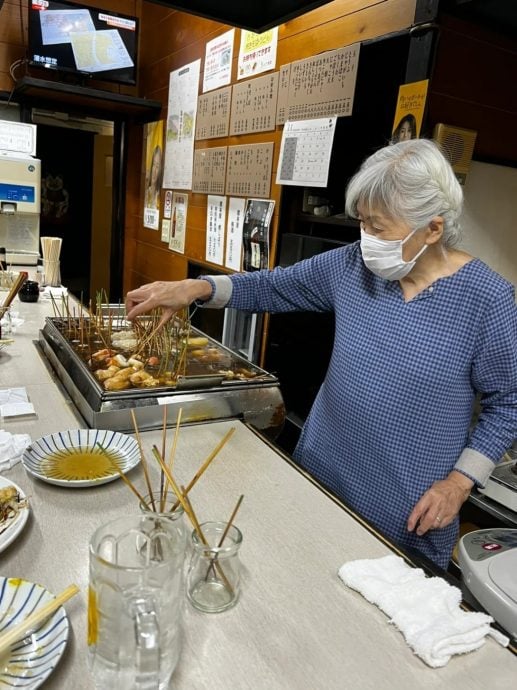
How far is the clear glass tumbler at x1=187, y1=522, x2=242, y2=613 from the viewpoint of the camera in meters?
0.96

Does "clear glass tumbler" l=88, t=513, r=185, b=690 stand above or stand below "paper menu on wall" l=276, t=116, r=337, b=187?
below

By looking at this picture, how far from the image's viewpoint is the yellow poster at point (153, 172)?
205 inches

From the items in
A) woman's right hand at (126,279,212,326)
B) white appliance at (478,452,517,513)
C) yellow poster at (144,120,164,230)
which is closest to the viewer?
woman's right hand at (126,279,212,326)

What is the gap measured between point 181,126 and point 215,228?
3.99 ft

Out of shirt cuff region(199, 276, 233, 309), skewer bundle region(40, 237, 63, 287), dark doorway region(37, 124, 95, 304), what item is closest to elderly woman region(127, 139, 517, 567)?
shirt cuff region(199, 276, 233, 309)

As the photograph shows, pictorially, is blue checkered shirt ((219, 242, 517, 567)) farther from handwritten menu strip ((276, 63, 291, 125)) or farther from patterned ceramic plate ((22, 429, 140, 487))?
handwritten menu strip ((276, 63, 291, 125))

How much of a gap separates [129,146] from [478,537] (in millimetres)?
5406

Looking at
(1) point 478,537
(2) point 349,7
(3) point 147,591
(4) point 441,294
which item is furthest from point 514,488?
(2) point 349,7

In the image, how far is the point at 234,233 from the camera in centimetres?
393

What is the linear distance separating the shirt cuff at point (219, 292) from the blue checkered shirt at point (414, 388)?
41 cm

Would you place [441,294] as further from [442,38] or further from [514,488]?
[442,38]

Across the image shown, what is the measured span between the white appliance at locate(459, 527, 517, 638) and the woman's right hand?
1.24 meters

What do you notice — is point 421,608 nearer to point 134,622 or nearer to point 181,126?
point 134,622

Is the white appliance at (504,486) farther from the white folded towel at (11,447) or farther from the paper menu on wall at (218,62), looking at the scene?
the paper menu on wall at (218,62)
